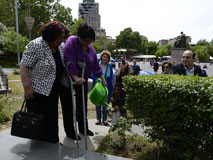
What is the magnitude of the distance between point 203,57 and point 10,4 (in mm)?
55514

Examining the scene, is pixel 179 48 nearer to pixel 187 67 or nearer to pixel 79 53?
pixel 187 67

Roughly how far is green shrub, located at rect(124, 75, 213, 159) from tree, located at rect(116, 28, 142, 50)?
80872 mm

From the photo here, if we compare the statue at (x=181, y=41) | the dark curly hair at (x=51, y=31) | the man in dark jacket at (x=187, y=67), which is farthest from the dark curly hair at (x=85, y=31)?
the statue at (x=181, y=41)

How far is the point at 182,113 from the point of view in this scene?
2162 millimetres

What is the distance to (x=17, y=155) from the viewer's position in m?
2.46

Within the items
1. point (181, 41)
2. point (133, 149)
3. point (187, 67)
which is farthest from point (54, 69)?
point (181, 41)

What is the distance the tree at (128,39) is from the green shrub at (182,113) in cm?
8087

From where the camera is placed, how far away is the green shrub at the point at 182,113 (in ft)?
6.76

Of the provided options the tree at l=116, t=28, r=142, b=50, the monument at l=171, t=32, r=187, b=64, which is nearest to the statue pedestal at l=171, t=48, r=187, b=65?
the monument at l=171, t=32, r=187, b=64

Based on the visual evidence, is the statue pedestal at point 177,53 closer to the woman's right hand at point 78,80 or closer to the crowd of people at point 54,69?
the crowd of people at point 54,69

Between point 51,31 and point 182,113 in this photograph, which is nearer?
point 182,113

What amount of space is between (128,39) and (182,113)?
81.8 meters

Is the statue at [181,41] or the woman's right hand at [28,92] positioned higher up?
the statue at [181,41]

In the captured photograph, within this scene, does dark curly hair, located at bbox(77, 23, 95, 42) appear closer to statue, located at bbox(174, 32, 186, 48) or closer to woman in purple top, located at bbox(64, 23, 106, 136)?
woman in purple top, located at bbox(64, 23, 106, 136)
